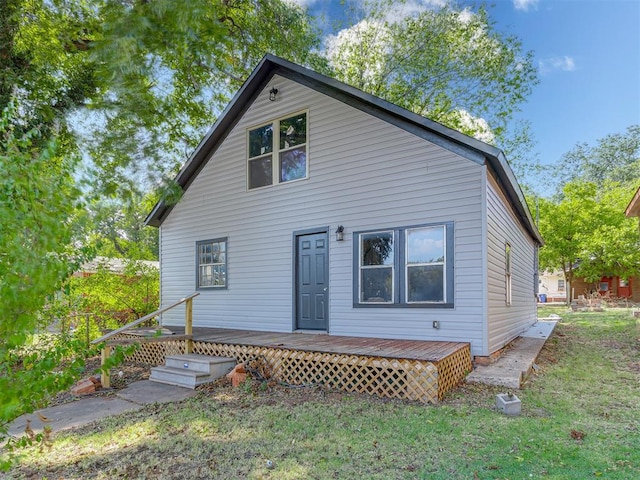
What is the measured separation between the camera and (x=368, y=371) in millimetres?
5191

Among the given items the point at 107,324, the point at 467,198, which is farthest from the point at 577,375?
the point at 107,324

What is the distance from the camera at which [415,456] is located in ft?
10.8

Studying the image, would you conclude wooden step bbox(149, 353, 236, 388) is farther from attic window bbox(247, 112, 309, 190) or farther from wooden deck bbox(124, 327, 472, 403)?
attic window bbox(247, 112, 309, 190)

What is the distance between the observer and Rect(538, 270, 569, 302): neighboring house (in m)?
33.9

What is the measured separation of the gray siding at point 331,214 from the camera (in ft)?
20.3

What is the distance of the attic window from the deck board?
10.7 ft

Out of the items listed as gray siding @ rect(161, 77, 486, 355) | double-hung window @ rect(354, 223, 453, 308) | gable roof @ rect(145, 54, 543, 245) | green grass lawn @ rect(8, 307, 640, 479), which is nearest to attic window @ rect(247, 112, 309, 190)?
gray siding @ rect(161, 77, 486, 355)

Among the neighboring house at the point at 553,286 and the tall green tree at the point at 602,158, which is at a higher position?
the tall green tree at the point at 602,158

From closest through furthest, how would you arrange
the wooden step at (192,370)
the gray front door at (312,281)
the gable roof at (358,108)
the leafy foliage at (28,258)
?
the leafy foliage at (28,258)
the wooden step at (192,370)
the gable roof at (358,108)
the gray front door at (312,281)

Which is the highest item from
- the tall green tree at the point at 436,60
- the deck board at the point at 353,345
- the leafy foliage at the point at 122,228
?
the tall green tree at the point at 436,60

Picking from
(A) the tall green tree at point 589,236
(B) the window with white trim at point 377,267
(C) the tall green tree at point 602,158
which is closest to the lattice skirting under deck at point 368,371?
(B) the window with white trim at point 377,267

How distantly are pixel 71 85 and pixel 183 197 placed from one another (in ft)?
11.5

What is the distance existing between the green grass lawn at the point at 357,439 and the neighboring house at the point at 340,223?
A: 1801 mm

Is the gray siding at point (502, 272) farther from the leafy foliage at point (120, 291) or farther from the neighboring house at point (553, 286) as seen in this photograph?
the neighboring house at point (553, 286)
